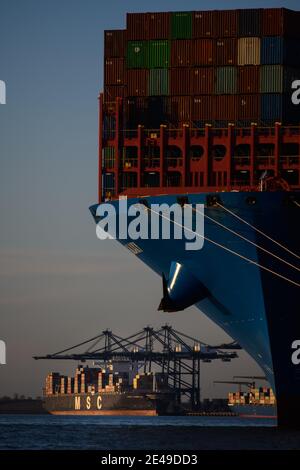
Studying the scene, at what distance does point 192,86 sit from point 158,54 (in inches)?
108

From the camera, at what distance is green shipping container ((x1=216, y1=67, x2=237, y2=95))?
70.2 metres

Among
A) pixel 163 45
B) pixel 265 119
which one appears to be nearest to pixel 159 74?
pixel 163 45

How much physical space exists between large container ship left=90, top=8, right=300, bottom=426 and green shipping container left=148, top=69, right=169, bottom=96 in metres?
0.05

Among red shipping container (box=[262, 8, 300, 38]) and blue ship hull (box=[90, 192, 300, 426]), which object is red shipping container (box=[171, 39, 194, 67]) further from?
blue ship hull (box=[90, 192, 300, 426])

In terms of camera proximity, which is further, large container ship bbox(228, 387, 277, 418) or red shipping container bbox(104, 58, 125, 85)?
large container ship bbox(228, 387, 277, 418)

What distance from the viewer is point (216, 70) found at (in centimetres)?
7062

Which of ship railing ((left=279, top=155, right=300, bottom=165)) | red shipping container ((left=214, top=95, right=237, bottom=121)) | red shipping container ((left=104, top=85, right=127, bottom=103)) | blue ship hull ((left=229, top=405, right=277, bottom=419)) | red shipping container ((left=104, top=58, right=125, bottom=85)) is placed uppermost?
red shipping container ((left=104, top=58, right=125, bottom=85))

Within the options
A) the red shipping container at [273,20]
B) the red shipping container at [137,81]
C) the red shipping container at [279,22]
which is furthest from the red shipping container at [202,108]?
the red shipping container at [273,20]

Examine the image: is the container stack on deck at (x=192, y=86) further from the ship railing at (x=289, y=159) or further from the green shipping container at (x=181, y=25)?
the ship railing at (x=289, y=159)

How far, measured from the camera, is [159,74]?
71.4 metres

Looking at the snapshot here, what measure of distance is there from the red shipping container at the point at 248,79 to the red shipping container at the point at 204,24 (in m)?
2.44

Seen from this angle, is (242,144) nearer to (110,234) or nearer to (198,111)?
(198,111)

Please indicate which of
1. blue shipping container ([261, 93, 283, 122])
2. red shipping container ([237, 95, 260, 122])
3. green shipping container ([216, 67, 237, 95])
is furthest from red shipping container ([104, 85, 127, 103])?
blue shipping container ([261, 93, 283, 122])
